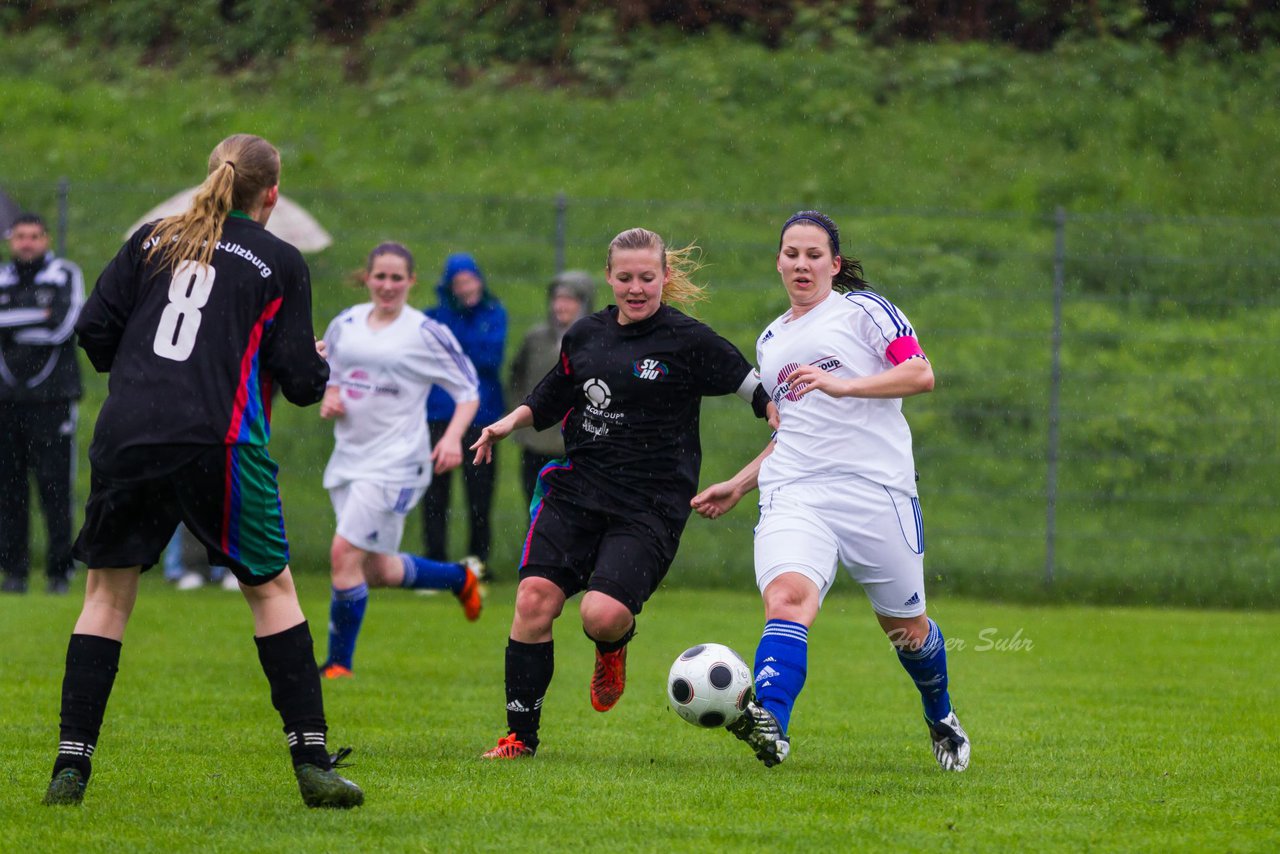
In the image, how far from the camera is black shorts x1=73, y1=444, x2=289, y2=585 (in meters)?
4.61

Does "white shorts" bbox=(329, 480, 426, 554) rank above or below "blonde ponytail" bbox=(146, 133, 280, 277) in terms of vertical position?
below

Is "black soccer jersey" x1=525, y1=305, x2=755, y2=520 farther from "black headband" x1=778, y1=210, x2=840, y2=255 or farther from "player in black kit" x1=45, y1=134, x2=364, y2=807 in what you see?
"player in black kit" x1=45, y1=134, x2=364, y2=807

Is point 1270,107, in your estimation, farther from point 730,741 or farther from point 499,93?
point 730,741

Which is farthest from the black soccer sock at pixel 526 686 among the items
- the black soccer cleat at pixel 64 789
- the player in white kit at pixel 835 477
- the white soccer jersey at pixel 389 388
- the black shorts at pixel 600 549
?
the white soccer jersey at pixel 389 388

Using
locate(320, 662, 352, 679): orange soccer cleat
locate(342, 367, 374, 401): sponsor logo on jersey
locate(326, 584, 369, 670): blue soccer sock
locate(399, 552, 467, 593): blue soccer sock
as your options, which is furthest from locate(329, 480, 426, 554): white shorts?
locate(320, 662, 352, 679): orange soccer cleat

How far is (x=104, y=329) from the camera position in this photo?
4.73 meters

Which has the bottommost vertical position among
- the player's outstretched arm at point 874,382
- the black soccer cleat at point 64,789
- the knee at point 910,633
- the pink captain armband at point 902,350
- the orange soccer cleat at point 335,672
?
the black soccer cleat at point 64,789

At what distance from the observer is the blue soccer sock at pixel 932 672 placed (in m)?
5.88

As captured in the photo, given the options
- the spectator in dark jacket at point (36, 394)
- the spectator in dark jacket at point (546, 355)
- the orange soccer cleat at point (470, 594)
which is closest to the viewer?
the orange soccer cleat at point (470, 594)

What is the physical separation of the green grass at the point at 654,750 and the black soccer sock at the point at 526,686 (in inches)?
4.9

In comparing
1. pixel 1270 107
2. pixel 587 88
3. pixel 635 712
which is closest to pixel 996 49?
pixel 1270 107

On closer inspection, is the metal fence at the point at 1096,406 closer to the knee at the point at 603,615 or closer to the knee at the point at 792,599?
the knee at the point at 603,615

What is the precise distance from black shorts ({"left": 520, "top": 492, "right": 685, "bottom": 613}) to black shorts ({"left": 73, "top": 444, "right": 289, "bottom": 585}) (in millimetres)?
1429

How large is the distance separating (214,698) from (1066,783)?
369 cm
